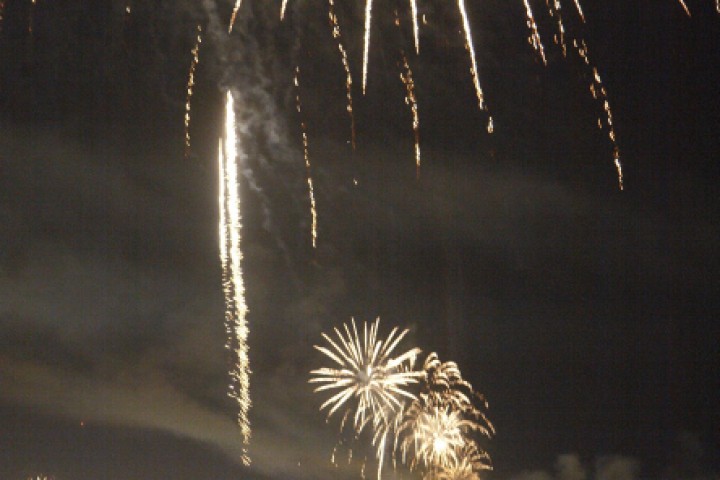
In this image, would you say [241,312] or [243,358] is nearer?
[241,312]

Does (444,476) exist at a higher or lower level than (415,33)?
lower

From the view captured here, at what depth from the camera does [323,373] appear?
23766mm

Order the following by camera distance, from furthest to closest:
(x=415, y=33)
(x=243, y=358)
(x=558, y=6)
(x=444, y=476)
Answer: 1. (x=444, y=476)
2. (x=243, y=358)
3. (x=415, y=33)
4. (x=558, y=6)

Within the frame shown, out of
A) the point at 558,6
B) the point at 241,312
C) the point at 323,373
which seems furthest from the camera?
the point at 323,373

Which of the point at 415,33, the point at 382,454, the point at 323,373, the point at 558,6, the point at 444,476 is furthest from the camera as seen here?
the point at 444,476

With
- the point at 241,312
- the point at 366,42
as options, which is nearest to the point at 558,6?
the point at 366,42

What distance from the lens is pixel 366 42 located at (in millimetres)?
13141

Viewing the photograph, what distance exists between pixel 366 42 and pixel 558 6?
2.99 m

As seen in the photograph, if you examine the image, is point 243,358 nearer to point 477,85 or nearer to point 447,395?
point 447,395

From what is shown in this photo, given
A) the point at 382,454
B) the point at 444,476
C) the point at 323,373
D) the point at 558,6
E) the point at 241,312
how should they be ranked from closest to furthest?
the point at 558,6 < the point at 241,312 < the point at 323,373 < the point at 382,454 < the point at 444,476

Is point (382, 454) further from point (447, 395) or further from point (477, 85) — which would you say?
point (477, 85)

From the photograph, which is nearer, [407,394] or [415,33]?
[415,33]

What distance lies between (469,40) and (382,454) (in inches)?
617

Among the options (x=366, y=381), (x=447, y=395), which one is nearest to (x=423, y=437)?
(x=447, y=395)
